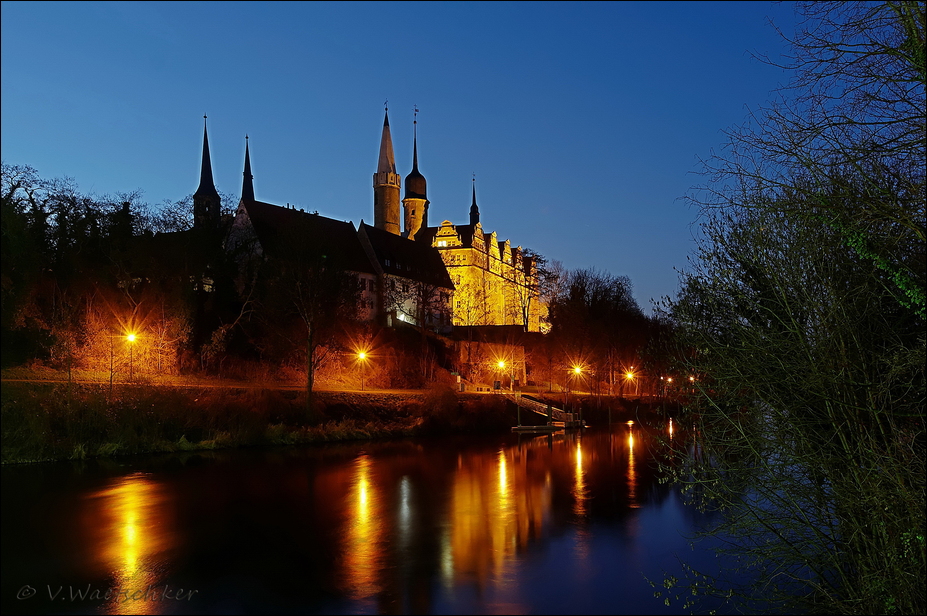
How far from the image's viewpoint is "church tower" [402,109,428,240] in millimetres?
115312

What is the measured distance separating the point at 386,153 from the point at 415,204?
11.2 m

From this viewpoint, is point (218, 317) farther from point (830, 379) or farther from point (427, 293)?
point (830, 379)

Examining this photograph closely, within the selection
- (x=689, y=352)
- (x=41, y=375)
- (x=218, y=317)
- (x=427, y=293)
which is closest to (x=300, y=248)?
(x=218, y=317)

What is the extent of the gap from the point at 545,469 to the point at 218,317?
25.6 metres

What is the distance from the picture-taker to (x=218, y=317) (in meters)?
49.5

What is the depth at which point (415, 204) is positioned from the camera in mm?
115250

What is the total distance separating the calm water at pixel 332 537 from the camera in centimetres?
1393

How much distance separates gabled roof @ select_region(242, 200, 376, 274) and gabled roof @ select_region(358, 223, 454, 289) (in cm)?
144

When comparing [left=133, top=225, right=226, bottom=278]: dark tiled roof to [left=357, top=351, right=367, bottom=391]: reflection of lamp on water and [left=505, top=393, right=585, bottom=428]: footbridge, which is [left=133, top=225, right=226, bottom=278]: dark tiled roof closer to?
[left=357, top=351, right=367, bottom=391]: reflection of lamp on water

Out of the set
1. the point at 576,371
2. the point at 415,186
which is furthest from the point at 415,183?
the point at 576,371

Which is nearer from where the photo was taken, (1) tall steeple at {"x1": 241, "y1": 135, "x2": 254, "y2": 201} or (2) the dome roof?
(1) tall steeple at {"x1": 241, "y1": 135, "x2": 254, "y2": 201}

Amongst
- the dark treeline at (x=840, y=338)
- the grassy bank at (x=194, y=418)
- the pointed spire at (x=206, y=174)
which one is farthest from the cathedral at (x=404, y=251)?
the dark treeline at (x=840, y=338)

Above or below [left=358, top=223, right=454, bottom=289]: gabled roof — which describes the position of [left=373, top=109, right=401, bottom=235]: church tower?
above

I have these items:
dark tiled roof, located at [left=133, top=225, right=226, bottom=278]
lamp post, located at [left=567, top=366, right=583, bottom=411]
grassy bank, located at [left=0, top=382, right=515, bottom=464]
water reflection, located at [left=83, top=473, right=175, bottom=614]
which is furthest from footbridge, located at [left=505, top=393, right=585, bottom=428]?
water reflection, located at [left=83, top=473, right=175, bottom=614]
